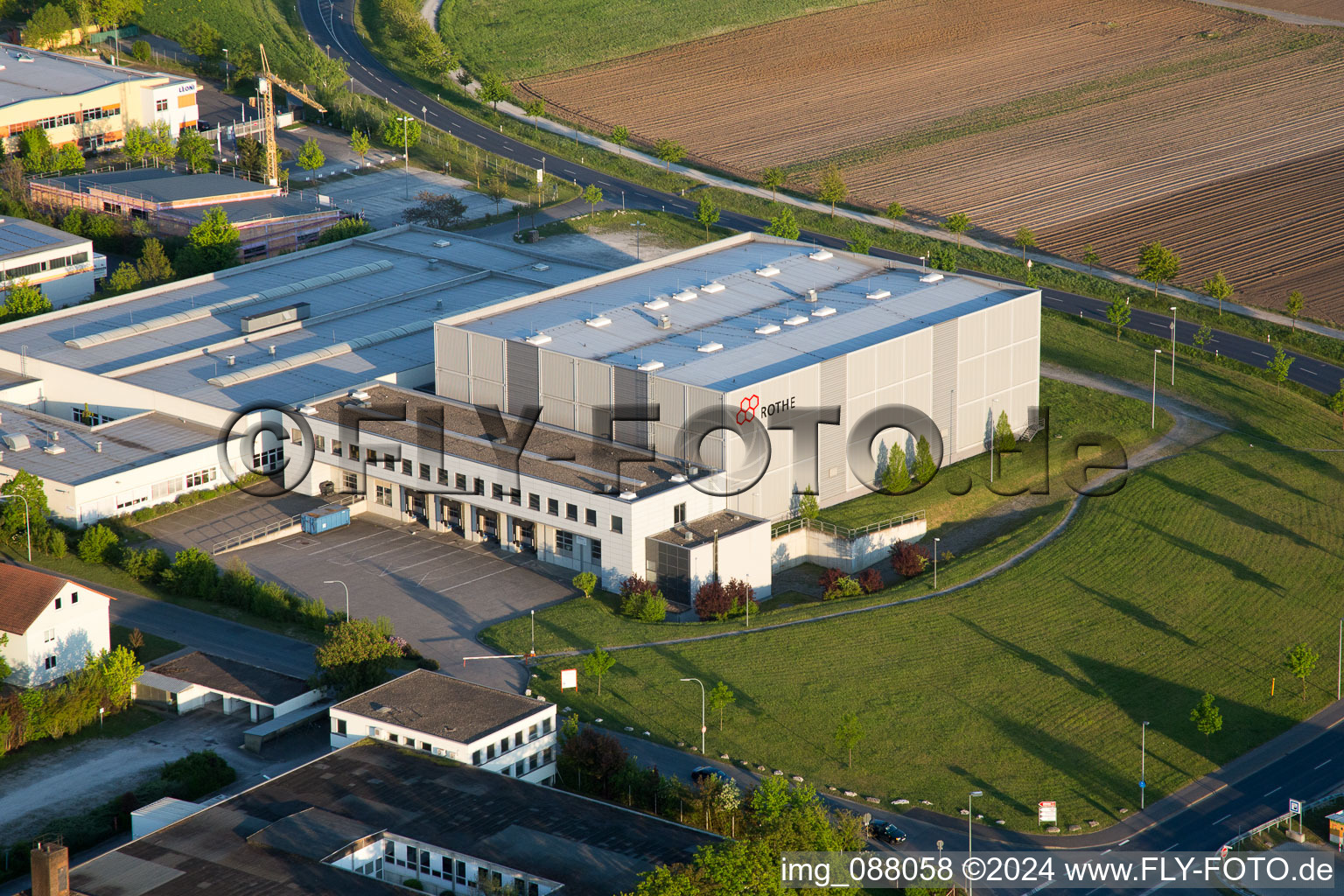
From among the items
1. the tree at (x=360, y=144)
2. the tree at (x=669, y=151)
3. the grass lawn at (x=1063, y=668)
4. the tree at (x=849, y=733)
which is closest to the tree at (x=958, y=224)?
the tree at (x=669, y=151)

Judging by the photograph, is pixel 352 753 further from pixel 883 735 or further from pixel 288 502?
pixel 288 502

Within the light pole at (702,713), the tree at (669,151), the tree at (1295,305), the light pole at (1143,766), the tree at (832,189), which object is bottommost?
the light pole at (1143,766)

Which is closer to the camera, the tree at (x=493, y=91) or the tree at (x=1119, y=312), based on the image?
the tree at (x=1119, y=312)

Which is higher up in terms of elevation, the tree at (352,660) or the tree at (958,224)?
the tree at (958,224)

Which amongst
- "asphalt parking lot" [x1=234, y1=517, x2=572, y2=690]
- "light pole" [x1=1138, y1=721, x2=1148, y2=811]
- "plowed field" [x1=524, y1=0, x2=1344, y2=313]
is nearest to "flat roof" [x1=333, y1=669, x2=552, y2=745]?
"asphalt parking lot" [x1=234, y1=517, x2=572, y2=690]

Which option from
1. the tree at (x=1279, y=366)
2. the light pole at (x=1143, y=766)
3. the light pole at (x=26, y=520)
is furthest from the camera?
the tree at (x=1279, y=366)

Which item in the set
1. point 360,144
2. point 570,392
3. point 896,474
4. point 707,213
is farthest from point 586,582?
point 360,144

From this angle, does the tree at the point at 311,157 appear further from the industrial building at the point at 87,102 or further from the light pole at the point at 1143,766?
the light pole at the point at 1143,766

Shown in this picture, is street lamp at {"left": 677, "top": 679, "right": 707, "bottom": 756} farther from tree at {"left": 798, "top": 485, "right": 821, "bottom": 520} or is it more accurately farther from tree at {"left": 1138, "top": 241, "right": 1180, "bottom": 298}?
tree at {"left": 1138, "top": 241, "right": 1180, "bottom": 298}

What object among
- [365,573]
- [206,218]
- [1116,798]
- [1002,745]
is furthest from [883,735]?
[206,218]
